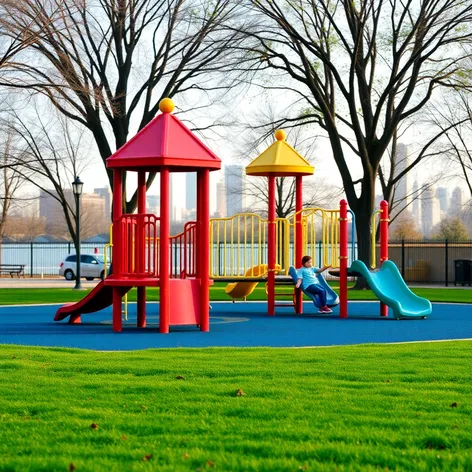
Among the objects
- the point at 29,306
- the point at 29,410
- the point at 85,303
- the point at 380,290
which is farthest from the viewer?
the point at 29,306

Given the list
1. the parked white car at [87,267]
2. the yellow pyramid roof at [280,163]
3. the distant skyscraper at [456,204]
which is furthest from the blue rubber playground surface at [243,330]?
the distant skyscraper at [456,204]

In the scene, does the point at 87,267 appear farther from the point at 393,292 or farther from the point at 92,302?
the point at 92,302

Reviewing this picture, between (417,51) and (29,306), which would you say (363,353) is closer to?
(29,306)

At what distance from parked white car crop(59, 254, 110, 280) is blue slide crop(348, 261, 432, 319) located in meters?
27.6

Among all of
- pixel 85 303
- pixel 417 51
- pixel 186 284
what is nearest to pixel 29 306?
pixel 85 303

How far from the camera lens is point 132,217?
17109 mm

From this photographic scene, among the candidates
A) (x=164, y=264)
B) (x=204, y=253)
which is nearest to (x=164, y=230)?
(x=164, y=264)

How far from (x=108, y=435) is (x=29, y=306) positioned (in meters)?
18.7

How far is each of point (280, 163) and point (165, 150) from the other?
5.79 m

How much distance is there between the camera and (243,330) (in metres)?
16.9

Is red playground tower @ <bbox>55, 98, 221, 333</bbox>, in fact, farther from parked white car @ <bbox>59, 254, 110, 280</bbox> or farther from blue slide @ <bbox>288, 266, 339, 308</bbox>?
parked white car @ <bbox>59, 254, 110, 280</bbox>

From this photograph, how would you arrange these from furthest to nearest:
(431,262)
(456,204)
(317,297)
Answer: (456,204)
(431,262)
(317,297)

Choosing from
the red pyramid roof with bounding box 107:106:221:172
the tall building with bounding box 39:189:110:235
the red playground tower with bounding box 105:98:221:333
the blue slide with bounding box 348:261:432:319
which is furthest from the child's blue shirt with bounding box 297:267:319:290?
the tall building with bounding box 39:189:110:235

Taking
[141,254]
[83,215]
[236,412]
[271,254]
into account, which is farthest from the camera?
[83,215]
